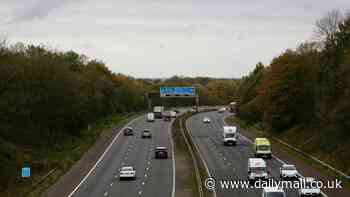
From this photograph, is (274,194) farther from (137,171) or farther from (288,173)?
(137,171)

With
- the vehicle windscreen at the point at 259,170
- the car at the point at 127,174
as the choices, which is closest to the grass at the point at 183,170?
the car at the point at 127,174

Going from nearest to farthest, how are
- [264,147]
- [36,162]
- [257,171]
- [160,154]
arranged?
[257,171] → [264,147] → [36,162] → [160,154]

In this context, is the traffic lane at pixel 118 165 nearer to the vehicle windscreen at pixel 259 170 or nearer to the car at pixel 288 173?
the vehicle windscreen at pixel 259 170

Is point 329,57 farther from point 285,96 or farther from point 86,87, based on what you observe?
point 86,87

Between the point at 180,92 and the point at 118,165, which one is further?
the point at 180,92

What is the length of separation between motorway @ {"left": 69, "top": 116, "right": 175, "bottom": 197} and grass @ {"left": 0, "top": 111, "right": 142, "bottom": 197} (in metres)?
2.88

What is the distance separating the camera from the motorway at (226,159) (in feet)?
177

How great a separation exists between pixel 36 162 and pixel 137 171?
1614 centimetres

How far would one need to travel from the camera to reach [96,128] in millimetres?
128375

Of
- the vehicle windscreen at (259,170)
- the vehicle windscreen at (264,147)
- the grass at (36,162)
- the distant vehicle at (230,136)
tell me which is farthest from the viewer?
the distant vehicle at (230,136)

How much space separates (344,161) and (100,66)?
4625 inches

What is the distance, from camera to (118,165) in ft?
254

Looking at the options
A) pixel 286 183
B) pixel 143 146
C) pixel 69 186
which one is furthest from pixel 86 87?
pixel 286 183

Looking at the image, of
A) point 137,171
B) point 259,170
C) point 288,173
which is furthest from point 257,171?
point 137,171
